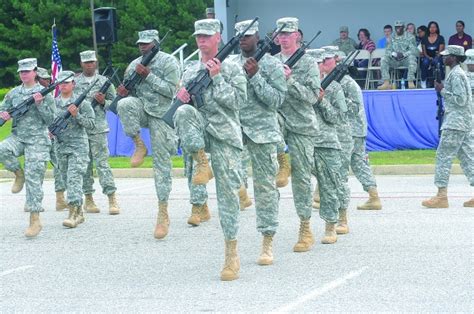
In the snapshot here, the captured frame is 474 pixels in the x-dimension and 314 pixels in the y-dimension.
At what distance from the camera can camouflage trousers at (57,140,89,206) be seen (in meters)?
13.7

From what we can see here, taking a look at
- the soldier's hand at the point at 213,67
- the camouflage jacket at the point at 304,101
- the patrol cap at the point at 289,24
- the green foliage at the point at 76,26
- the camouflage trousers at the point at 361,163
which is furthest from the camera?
the green foliage at the point at 76,26

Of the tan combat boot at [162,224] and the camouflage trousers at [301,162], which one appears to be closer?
the camouflage trousers at [301,162]

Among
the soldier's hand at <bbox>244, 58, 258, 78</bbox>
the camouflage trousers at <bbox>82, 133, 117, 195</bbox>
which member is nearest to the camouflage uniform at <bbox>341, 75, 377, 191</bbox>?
the camouflage trousers at <bbox>82, 133, 117, 195</bbox>

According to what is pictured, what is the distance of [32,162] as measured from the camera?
41.7 feet

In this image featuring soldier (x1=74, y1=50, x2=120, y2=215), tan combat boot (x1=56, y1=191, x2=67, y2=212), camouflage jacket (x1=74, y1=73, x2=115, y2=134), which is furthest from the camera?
tan combat boot (x1=56, y1=191, x2=67, y2=212)

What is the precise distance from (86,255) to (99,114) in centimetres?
378

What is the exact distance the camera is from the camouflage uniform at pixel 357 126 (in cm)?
1336

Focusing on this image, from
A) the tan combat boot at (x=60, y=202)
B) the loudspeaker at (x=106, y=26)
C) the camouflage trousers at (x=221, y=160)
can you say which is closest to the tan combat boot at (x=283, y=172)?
the camouflage trousers at (x=221, y=160)

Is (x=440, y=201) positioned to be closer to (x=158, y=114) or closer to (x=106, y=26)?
(x=158, y=114)

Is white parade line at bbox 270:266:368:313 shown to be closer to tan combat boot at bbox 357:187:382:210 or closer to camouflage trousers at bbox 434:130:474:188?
tan combat boot at bbox 357:187:382:210

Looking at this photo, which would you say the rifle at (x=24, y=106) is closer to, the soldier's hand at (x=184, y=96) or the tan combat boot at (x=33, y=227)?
the tan combat boot at (x=33, y=227)

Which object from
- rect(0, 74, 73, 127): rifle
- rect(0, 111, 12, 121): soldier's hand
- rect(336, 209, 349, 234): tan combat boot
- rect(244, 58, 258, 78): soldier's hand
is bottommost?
rect(336, 209, 349, 234): tan combat boot

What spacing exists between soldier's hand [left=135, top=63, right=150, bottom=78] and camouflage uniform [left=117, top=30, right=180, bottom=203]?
48 mm

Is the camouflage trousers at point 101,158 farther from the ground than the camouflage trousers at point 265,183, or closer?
closer
